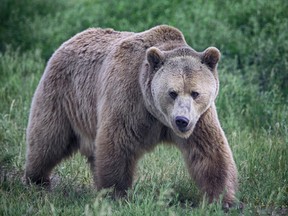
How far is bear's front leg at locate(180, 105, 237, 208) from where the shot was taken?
5.90 metres

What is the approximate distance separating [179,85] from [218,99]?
10.7 feet

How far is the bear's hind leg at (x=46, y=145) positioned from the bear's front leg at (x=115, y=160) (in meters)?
0.85

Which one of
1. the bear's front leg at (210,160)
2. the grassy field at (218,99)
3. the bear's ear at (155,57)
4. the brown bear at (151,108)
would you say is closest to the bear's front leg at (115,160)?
the brown bear at (151,108)

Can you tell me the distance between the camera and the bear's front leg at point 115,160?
5980 millimetres

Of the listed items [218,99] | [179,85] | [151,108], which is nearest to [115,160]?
[151,108]

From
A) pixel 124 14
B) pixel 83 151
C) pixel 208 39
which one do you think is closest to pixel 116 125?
pixel 83 151

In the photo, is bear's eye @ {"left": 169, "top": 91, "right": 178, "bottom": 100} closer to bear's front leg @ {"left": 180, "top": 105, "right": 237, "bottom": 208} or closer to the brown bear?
the brown bear

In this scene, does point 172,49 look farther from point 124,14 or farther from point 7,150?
point 124,14

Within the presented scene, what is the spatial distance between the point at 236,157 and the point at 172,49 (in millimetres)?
1497

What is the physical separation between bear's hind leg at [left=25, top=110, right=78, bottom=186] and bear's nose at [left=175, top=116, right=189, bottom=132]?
65.4 inches

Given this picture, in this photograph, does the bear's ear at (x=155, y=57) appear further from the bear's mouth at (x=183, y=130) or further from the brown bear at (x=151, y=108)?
the bear's mouth at (x=183, y=130)

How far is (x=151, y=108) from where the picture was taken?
594 cm

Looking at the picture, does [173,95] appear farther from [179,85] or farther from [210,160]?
[210,160]

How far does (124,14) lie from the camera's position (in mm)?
11680
